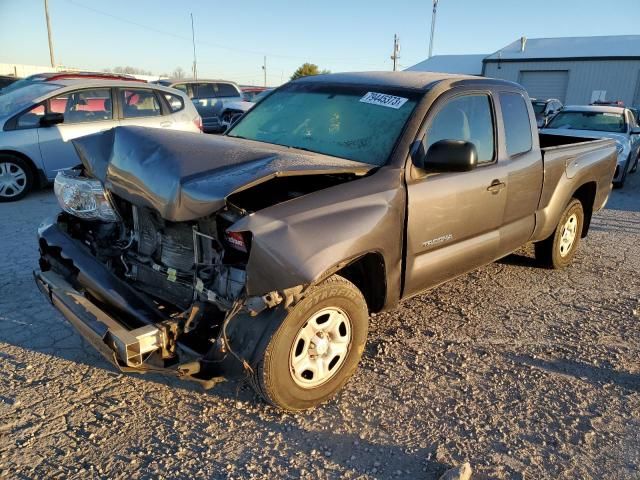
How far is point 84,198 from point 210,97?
46.2ft

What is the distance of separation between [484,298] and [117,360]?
10.8 feet

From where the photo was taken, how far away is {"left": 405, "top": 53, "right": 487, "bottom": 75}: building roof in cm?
3935

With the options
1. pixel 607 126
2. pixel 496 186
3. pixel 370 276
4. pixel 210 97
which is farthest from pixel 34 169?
pixel 607 126

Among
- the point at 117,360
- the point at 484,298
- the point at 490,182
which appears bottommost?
the point at 484,298

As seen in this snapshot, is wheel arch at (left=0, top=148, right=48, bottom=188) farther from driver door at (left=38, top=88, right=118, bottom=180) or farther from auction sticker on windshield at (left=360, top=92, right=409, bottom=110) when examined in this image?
auction sticker on windshield at (left=360, top=92, right=409, bottom=110)

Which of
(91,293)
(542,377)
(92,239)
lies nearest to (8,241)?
(92,239)

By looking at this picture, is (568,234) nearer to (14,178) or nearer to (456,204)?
(456,204)

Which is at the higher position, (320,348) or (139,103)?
(139,103)

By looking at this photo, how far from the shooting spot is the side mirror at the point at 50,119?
7.45 meters

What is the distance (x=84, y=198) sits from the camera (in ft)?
10.6

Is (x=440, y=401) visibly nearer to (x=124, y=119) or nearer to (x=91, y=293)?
(x=91, y=293)

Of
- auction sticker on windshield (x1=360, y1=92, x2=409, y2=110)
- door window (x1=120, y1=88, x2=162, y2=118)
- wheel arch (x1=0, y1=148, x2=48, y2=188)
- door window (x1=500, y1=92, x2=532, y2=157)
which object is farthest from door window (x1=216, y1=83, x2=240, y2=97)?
auction sticker on windshield (x1=360, y1=92, x2=409, y2=110)

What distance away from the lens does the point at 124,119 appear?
27.0ft

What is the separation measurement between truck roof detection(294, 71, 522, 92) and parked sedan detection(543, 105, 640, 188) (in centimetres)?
742
